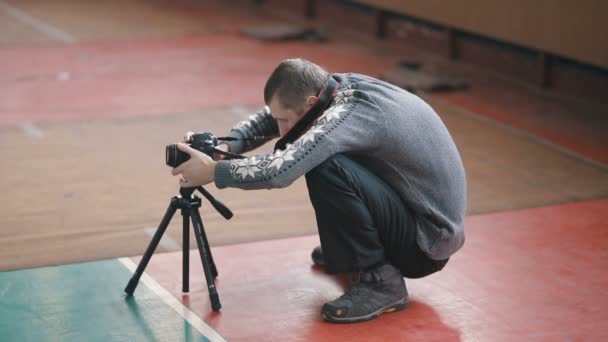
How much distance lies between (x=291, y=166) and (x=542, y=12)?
170 inches

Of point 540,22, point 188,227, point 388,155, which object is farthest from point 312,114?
point 540,22

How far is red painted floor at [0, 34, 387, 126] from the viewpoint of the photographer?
21.3 feet

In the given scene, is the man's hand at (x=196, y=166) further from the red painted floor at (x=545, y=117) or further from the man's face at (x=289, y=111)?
the red painted floor at (x=545, y=117)

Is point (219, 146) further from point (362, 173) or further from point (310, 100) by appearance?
point (362, 173)

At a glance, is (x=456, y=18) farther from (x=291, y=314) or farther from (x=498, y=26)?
(x=291, y=314)

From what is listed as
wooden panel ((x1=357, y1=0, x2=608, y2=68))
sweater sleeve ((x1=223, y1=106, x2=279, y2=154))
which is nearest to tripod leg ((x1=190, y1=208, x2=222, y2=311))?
sweater sleeve ((x1=223, y1=106, x2=279, y2=154))

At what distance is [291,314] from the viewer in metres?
3.33

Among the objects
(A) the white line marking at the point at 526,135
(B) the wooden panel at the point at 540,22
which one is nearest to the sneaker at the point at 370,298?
(A) the white line marking at the point at 526,135

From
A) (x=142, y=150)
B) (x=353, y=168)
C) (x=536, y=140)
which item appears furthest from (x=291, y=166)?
(x=536, y=140)

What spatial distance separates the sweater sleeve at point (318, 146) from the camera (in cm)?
301

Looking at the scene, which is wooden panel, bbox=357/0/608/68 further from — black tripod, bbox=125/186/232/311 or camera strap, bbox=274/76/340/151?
black tripod, bbox=125/186/232/311

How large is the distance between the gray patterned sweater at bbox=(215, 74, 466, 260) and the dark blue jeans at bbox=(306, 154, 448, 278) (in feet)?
0.17

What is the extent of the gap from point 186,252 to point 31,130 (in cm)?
288

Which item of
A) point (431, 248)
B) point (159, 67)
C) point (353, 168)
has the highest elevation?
point (353, 168)
